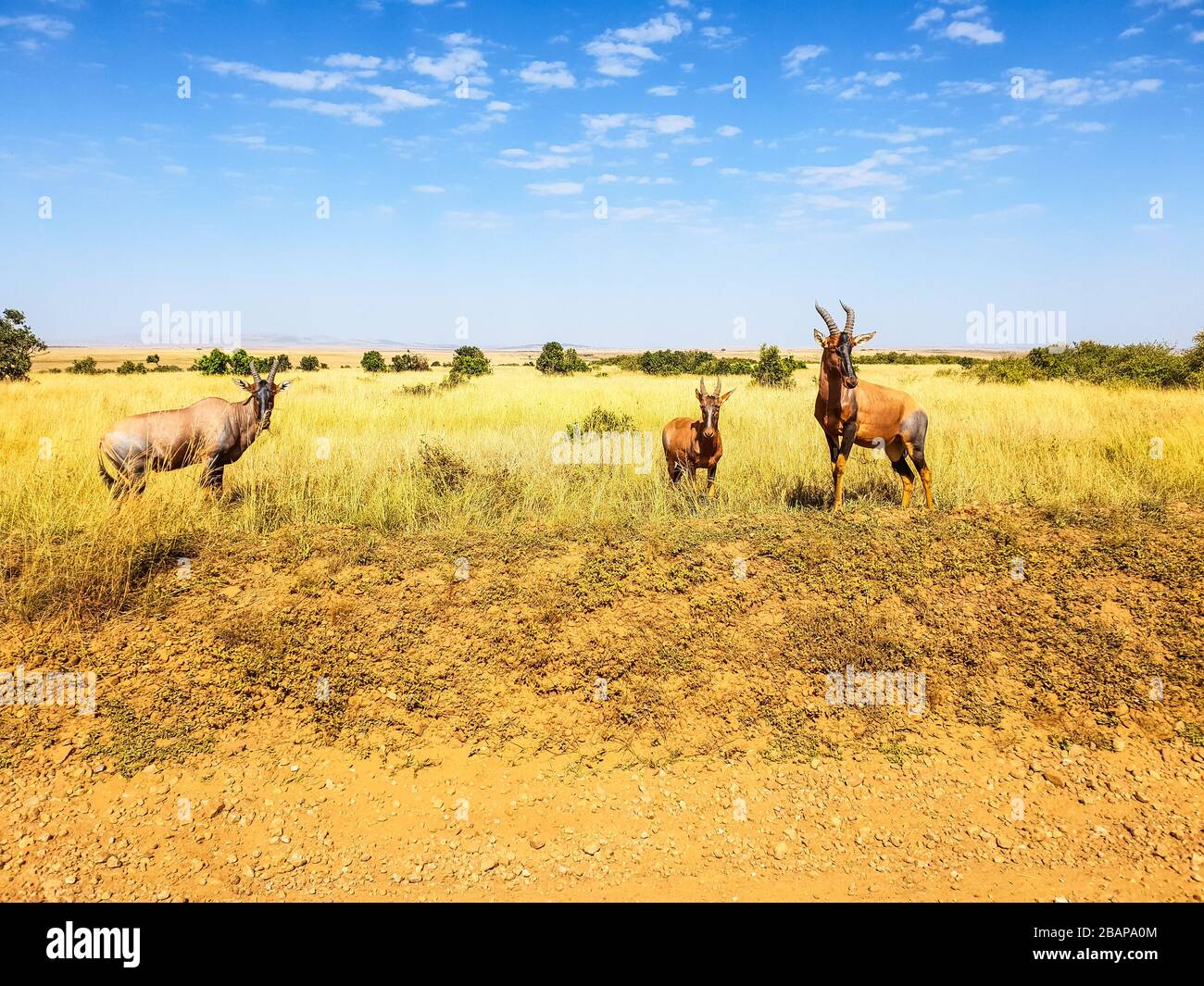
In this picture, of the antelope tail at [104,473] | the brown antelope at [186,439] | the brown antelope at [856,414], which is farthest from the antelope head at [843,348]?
the antelope tail at [104,473]

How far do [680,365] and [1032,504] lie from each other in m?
30.6

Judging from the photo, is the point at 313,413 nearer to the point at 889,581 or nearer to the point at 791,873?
the point at 889,581

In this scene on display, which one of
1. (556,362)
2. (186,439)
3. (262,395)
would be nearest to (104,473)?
(186,439)

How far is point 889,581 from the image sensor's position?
6098 mm

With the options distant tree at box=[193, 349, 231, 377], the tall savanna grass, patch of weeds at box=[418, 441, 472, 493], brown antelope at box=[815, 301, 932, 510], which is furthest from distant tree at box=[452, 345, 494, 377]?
brown antelope at box=[815, 301, 932, 510]

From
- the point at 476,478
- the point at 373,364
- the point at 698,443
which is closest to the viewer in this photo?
the point at 698,443

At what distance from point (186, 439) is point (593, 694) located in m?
5.67

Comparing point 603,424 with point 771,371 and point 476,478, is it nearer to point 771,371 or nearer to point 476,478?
point 476,478

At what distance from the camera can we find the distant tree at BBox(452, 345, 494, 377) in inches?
1179

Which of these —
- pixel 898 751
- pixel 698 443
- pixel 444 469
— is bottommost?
pixel 898 751

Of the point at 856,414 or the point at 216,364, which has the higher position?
the point at 216,364

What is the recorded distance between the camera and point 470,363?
1230 inches

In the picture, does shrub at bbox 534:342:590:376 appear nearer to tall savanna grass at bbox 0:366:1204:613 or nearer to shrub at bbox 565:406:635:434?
tall savanna grass at bbox 0:366:1204:613

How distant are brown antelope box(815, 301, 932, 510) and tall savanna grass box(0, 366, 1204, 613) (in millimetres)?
764
